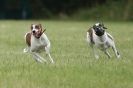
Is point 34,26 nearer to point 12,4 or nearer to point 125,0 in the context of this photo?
point 125,0

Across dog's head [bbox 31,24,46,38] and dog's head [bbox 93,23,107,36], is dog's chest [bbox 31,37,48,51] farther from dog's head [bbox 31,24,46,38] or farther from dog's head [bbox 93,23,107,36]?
dog's head [bbox 93,23,107,36]

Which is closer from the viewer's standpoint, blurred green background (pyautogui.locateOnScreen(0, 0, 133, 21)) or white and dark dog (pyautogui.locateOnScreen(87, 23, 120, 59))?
white and dark dog (pyautogui.locateOnScreen(87, 23, 120, 59))

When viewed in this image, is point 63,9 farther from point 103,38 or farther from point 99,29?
point 99,29

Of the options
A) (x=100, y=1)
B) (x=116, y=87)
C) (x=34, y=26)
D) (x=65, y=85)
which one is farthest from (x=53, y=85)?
(x=100, y=1)

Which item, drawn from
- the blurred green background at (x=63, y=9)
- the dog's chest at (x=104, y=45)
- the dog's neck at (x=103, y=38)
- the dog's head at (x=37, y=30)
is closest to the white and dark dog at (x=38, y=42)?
the dog's head at (x=37, y=30)

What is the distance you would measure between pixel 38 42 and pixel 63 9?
36.0m

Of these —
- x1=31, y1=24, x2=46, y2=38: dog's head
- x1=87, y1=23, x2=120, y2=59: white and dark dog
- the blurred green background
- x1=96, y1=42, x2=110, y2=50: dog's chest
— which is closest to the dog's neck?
x1=87, y1=23, x2=120, y2=59: white and dark dog

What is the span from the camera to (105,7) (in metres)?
45.9

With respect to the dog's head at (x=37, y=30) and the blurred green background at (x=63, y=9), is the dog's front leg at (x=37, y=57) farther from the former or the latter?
the blurred green background at (x=63, y=9)

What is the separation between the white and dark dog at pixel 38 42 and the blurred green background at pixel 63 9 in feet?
98.8

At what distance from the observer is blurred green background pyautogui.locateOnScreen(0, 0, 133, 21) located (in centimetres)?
4500

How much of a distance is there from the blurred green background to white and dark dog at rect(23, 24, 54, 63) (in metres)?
30.1

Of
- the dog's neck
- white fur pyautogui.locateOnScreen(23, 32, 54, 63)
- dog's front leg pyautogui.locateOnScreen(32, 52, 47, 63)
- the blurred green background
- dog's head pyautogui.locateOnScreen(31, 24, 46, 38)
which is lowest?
dog's front leg pyautogui.locateOnScreen(32, 52, 47, 63)

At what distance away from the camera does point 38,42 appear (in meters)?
14.0
